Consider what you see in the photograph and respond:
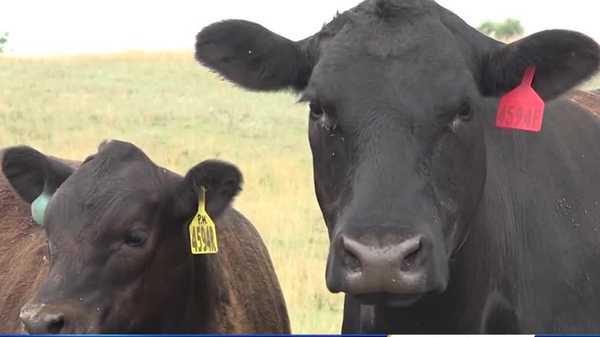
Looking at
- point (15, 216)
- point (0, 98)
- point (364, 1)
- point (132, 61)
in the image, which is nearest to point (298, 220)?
point (15, 216)

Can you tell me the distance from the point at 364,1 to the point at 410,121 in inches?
31.9

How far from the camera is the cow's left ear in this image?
5.75 m

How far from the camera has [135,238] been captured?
5.52 metres

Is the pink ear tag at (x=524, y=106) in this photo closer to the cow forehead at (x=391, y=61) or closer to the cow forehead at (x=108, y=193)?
the cow forehead at (x=391, y=61)

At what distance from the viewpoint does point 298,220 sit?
45.2 ft

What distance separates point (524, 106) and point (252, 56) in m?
1.22

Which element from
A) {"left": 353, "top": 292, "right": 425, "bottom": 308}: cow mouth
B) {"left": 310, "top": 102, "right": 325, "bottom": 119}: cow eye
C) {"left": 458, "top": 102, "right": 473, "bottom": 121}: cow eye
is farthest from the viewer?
{"left": 310, "top": 102, "right": 325, "bottom": 119}: cow eye

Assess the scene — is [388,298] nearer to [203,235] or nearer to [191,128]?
[203,235]

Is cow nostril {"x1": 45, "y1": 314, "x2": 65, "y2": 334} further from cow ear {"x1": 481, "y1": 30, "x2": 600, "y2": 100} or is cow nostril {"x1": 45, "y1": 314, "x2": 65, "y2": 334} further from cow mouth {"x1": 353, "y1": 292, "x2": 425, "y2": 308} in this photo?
cow ear {"x1": 481, "y1": 30, "x2": 600, "y2": 100}

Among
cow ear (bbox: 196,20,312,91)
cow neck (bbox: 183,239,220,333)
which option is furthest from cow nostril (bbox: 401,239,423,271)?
cow neck (bbox: 183,239,220,333)

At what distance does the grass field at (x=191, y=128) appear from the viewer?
11.8 metres

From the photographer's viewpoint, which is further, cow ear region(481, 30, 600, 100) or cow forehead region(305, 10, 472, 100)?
cow ear region(481, 30, 600, 100)

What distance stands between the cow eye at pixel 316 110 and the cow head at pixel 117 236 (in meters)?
1.19

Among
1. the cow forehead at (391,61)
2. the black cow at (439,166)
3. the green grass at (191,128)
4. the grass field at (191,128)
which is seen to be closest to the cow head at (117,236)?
the green grass at (191,128)
